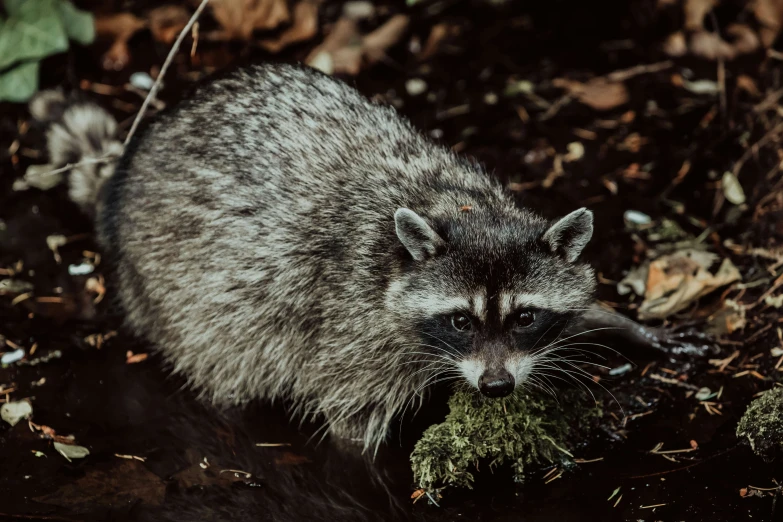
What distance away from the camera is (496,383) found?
3865mm

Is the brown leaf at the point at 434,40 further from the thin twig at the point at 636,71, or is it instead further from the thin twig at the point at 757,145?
the thin twig at the point at 757,145

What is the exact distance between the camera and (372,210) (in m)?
4.47

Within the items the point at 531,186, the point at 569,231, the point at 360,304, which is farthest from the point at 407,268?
the point at 531,186

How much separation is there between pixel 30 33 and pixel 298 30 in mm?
1966

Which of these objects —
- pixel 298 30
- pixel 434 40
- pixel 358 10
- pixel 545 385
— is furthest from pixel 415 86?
pixel 545 385

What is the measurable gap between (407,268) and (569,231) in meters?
0.74

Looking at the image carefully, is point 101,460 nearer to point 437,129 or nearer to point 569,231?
point 569,231

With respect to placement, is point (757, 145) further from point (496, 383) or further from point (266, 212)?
point (266, 212)

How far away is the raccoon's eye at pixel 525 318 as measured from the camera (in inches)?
159

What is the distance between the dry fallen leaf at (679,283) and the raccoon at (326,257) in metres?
0.54

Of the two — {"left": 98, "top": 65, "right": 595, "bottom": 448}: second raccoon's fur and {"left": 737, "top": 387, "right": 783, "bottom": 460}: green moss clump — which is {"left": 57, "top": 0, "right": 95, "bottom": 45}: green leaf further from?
{"left": 737, "top": 387, "right": 783, "bottom": 460}: green moss clump

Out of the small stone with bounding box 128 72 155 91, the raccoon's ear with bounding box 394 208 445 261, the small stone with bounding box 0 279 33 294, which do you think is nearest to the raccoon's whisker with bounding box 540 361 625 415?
the raccoon's ear with bounding box 394 208 445 261

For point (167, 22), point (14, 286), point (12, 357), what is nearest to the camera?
point (12, 357)

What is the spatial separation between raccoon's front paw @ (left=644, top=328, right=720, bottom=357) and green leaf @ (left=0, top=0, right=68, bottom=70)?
4.42 metres
